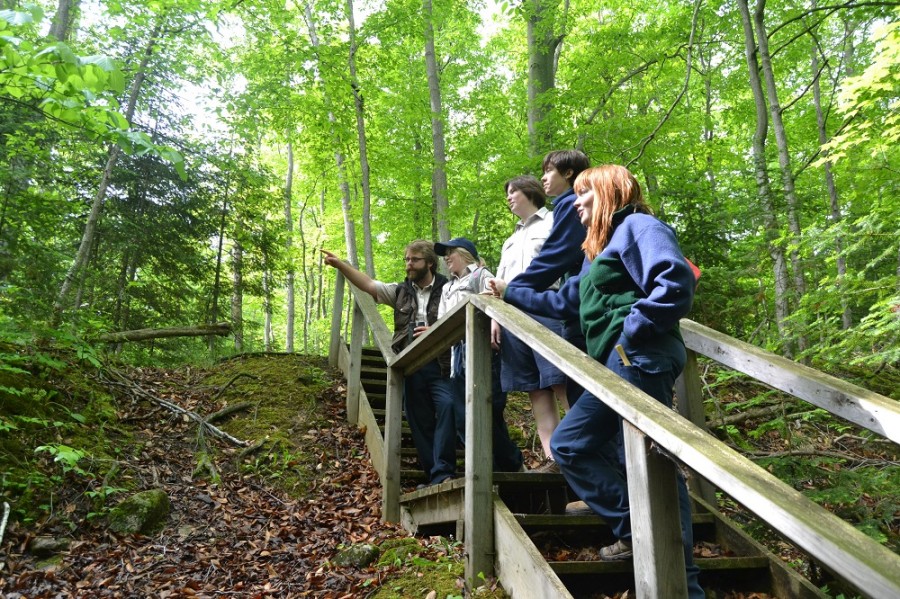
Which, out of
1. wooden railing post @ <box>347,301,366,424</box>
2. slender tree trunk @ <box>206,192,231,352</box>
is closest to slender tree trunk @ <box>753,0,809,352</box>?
wooden railing post @ <box>347,301,366,424</box>

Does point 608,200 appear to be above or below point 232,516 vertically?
above

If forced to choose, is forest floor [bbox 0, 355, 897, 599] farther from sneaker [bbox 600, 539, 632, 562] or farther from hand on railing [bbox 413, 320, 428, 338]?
hand on railing [bbox 413, 320, 428, 338]

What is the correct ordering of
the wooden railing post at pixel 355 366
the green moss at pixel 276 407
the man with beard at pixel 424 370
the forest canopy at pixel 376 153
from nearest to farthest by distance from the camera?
the man with beard at pixel 424 370
the green moss at pixel 276 407
the forest canopy at pixel 376 153
the wooden railing post at pixel 355 366

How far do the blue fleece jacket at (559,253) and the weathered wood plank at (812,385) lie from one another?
0.80m

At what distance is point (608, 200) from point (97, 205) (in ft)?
30.4

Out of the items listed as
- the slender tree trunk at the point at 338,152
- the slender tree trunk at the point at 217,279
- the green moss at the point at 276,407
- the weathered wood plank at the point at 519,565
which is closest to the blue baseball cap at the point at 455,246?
the weathered wood plank at the point at 519,565

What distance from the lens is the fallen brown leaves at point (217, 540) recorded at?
376 centimetres

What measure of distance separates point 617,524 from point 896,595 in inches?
63.8

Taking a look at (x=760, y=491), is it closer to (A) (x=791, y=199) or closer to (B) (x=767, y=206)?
(B) (x=767, y=206)

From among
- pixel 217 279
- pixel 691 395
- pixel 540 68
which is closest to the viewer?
pixel 691 395

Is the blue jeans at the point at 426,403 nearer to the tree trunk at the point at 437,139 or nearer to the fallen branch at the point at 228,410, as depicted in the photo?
the fallen branch at the point at 228,410

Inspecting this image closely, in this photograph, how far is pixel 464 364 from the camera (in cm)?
419

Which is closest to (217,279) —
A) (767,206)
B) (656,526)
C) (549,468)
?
(767,206)

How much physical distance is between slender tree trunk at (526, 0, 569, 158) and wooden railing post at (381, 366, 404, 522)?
18.5 feet
